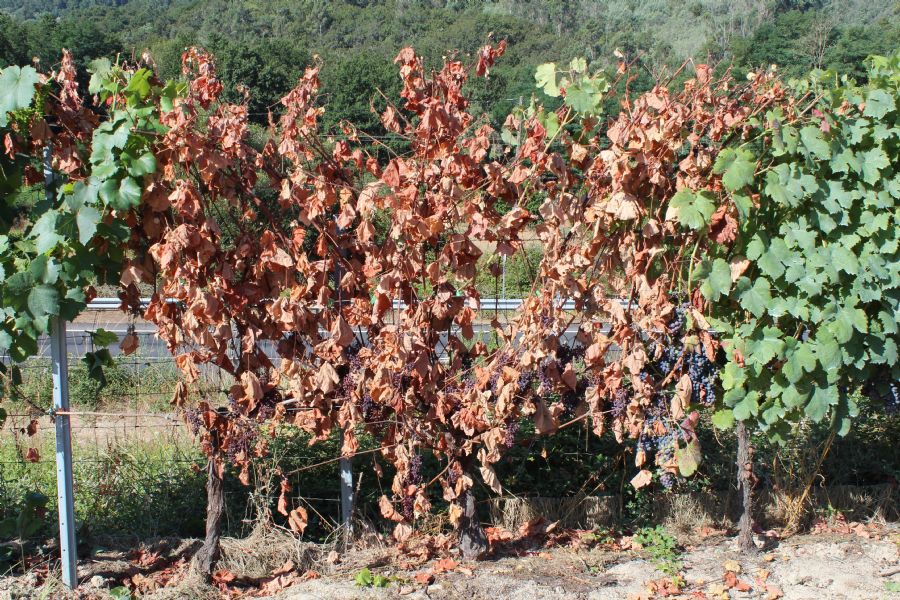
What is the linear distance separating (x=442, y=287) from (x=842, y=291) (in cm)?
176

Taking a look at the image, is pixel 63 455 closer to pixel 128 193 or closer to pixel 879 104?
pixel 128 193

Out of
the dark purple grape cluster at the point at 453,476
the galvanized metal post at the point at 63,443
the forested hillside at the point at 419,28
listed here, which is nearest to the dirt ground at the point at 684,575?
the dark purple grape cluster at the point at 453,476

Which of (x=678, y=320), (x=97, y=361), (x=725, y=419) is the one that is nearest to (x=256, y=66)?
(x=97, y=361)

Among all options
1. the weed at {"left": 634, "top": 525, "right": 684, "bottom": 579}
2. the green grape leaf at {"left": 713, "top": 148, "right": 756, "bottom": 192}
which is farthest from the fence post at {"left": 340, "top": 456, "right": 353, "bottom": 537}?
the green grape leaf at {"left": 713, "top": 148, "right": 756, "bottom": 192}

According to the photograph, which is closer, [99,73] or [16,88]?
[16,88]

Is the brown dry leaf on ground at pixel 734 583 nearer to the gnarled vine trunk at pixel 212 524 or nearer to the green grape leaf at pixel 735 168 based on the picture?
the green grape leaf at pixel 735 168

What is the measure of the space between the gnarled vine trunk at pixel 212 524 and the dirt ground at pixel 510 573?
0.23ft

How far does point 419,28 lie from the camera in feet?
170

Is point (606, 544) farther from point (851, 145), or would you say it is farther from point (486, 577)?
point (851, 145)

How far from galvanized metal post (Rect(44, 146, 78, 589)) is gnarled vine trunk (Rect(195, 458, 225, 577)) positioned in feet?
1.81

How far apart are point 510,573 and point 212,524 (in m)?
1.41

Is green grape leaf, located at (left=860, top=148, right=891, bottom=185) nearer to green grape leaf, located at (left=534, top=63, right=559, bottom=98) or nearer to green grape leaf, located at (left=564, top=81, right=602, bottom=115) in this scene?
green grape leaf, located at (left=564, top=81, right=602, bottom=115)

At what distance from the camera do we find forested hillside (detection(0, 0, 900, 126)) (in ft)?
105

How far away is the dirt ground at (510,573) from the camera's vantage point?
375 cm
